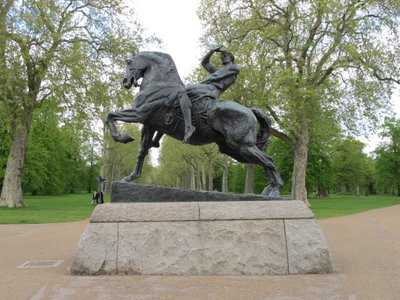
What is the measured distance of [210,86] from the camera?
7.51 m

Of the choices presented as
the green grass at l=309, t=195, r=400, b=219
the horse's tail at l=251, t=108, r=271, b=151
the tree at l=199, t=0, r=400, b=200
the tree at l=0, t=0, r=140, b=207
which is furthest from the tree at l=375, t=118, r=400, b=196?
the horse's tail at l=251, t=108, r=271, b=151

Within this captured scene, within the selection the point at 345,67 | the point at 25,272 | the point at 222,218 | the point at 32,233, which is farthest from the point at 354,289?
the point at 345,67

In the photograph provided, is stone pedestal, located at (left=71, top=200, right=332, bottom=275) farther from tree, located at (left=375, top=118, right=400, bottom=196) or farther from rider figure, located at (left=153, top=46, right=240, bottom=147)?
tree, located at (left=375, top=118, right=400, bottom=196)

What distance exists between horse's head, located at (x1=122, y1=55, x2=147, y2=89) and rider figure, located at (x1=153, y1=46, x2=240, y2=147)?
3.11 feet

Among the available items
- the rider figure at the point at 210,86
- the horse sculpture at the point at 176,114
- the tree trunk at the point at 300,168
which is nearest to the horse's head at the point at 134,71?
the horse sculpture at the point at 176,114

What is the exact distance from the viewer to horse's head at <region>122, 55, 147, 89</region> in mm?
7379

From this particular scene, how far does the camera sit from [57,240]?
1062cm

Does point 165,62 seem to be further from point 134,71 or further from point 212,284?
point 212,284

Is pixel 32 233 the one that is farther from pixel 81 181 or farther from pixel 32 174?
pixel 81 181

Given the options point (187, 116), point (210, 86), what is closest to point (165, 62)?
point (210, 86)

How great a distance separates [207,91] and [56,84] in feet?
61.1

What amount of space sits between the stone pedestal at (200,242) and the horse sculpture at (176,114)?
103 centimetres

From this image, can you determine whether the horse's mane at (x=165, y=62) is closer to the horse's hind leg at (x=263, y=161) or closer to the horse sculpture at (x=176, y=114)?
the horse sculpture at (x=176, y=114)

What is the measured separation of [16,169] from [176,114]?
20760mm
